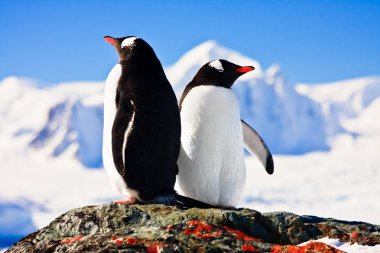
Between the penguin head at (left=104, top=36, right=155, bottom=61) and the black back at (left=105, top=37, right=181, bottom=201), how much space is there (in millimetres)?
A: 217

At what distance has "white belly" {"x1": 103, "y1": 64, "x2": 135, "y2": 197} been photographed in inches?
257

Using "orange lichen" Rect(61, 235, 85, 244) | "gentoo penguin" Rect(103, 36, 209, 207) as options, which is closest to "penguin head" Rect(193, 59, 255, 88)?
"gentoo penguin" Rect(103, 36, 209, 207)

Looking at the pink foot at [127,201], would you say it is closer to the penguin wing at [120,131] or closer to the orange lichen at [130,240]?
the penguin wing at [120,131]

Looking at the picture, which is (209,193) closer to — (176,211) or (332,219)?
(176,211)

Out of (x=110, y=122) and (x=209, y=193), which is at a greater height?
(x=110, y=122)

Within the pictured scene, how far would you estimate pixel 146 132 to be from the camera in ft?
20.9

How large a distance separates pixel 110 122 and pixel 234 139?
1.52 m

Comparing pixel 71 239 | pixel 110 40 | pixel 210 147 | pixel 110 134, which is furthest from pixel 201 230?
pixel 110 40

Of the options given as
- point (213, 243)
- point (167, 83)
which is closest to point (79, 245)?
point (213, 243)

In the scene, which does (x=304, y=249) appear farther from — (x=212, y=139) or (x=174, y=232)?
(x=212, y=139)

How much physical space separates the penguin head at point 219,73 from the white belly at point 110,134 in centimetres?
108

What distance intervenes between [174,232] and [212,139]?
2249mm

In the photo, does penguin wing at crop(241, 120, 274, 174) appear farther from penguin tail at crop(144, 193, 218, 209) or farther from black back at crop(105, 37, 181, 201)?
penguin tail at crop(144, 193, 218, 209)

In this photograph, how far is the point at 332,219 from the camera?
8086 millimetres
